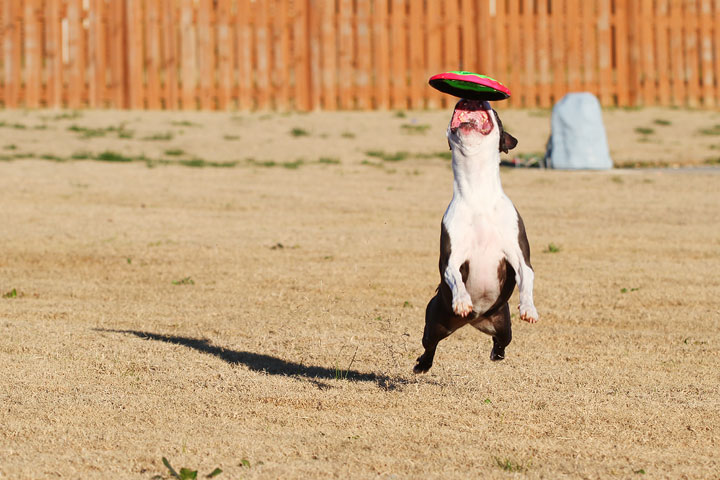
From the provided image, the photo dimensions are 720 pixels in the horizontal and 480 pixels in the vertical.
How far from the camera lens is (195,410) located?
5.57m

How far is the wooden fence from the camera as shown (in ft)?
67.2

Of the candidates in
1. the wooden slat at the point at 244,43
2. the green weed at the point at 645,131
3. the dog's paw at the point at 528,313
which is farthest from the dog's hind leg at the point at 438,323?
the wooden slat at the point at 244,43

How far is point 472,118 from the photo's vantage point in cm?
515

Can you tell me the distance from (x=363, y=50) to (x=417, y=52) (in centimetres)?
108

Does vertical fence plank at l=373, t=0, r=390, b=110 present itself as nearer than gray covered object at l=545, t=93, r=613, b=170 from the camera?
No

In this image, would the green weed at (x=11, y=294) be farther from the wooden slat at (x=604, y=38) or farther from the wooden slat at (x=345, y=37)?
the wooden slat at (x=604, y=38)

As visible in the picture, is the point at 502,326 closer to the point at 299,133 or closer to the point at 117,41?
the point at 299,133

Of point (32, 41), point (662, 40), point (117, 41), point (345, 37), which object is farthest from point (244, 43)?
point (662, 40)

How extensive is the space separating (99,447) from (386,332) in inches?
120

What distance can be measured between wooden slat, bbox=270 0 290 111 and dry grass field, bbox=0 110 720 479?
11.3 feet

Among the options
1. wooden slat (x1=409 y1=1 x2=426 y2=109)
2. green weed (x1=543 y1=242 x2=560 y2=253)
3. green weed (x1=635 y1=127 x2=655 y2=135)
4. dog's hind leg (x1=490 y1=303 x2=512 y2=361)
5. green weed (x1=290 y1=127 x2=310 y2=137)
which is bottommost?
green weed (x1=543 y1=242 x2=560 y2=253)

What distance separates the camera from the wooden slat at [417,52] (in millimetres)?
21047

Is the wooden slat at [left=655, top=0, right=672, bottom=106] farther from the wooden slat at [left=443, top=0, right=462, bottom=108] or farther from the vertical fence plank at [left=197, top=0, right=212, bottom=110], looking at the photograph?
the vertical fence plank at [left=197, top=0, right=212, bottom=110]

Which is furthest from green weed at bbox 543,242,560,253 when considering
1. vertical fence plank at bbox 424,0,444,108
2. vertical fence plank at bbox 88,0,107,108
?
vertical fence plank at bbox 88,0,107,108
